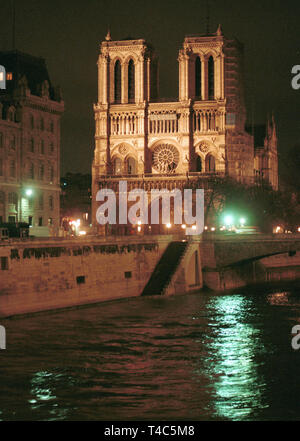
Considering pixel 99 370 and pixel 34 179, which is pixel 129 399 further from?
pixel 34 179

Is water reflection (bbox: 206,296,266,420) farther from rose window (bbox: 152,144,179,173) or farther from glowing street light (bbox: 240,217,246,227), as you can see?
rose window (bbox: 152,144,179,173)

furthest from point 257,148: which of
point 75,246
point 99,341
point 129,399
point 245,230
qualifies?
point 129,399

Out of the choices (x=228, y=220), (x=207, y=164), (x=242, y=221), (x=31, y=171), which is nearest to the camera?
(x=31, y=171)

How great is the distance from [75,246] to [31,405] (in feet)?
82.6

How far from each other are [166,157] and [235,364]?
279 ft

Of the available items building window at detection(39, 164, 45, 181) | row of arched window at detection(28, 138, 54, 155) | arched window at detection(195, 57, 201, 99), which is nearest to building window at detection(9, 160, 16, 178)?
row of arched window at detection(28, 138, 54, 155)

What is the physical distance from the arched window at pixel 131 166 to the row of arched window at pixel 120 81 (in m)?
8.38

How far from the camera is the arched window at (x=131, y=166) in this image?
12270 cm

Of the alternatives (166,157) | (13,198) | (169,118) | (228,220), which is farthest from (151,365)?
(166,157)

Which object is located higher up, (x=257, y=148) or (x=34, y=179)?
(x=257, y=148)

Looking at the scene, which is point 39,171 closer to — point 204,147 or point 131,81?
point 204,147

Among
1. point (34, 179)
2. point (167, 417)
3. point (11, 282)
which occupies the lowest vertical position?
point (167, 417)

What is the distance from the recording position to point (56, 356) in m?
38.0

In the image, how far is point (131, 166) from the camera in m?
124
